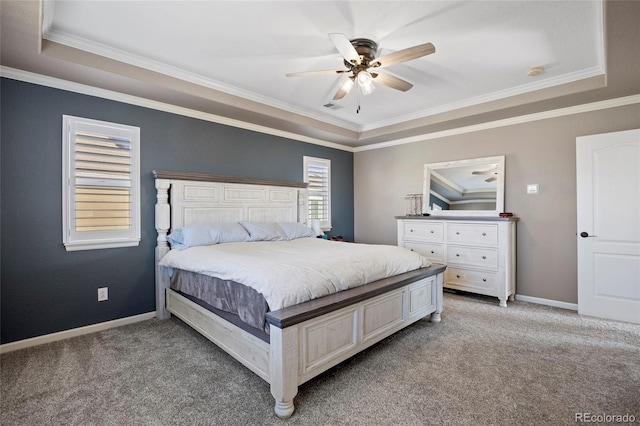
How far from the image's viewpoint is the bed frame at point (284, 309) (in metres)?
1.89

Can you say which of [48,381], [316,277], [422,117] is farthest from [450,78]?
[48,381]

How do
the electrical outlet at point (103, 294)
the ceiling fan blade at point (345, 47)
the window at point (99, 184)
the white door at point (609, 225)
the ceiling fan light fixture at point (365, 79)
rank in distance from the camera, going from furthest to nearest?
the white door at point (609, 225) < the electrical outlet at point (103, 294) < the window at point (99, 184) < the ceiling fan light fixture at point (365, 79) < the ceiling fan blade at point (345, 47)

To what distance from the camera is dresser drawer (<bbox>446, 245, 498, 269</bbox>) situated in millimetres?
4016

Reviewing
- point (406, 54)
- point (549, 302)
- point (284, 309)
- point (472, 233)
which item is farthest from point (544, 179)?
point (284, 309)

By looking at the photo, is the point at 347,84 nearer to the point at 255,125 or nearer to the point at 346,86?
the point at 346,86

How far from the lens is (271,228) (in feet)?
13.2

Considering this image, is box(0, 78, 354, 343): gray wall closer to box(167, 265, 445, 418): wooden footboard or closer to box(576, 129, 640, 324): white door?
box(167, 265, 445, 418): wooden footboard

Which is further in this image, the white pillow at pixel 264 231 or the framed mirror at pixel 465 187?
the framed mirror at pixel 465 187

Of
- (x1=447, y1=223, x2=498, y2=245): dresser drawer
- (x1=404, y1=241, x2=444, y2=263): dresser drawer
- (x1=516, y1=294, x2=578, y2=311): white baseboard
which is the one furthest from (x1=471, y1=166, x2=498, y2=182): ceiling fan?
(x1=516, y1=294, x2=578, y2=311): white baseboard

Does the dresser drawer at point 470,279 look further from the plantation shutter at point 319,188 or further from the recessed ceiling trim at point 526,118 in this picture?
the plantation shutter at point 319,188

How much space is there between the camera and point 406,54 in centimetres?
238

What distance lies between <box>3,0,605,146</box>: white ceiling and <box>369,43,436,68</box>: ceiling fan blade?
262 mm

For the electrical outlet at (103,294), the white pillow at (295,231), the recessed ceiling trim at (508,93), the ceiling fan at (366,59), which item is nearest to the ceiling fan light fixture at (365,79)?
the ceiling fan at (366,59)

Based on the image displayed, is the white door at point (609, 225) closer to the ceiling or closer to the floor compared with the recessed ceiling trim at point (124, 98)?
closer to the floor
